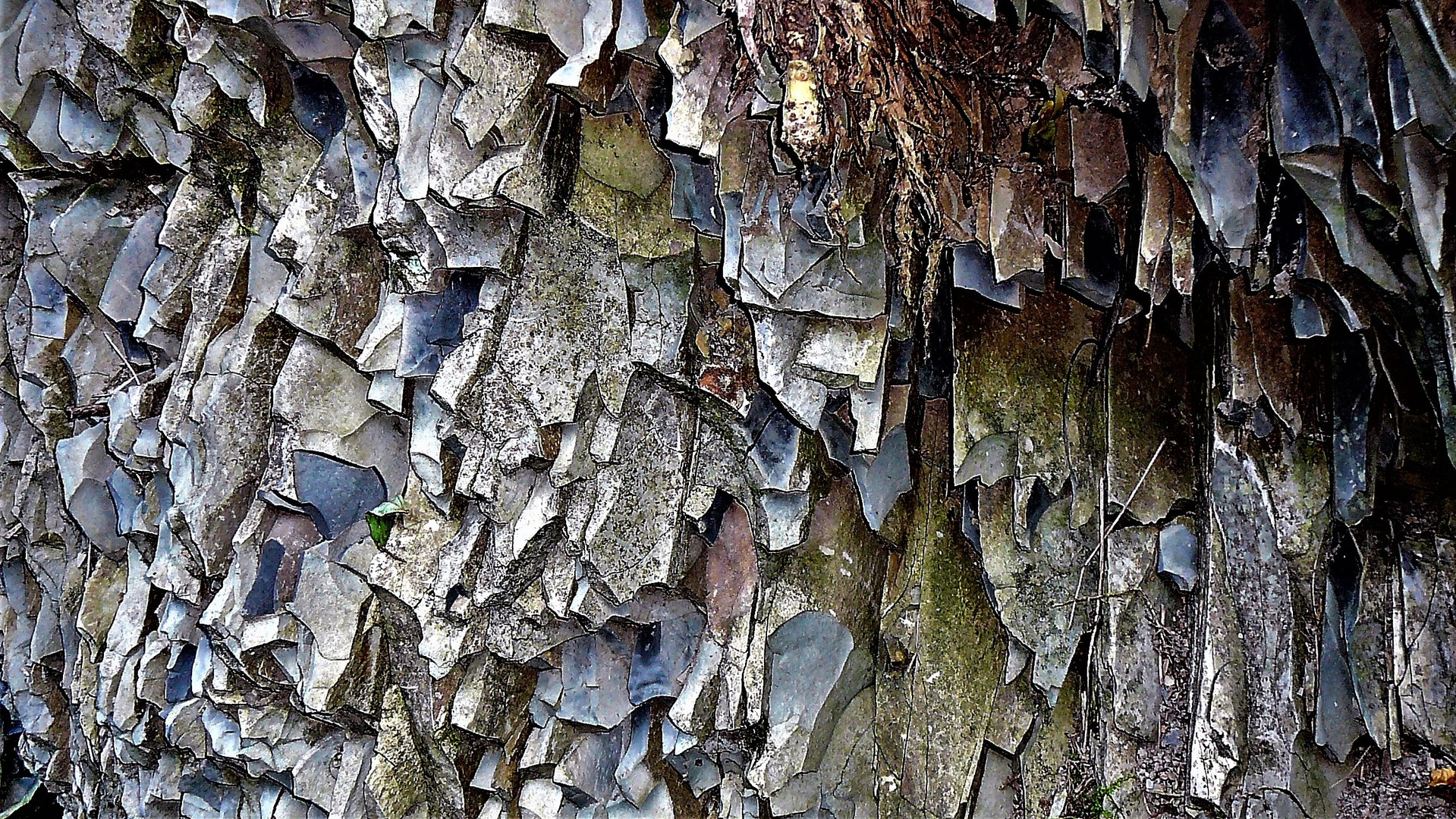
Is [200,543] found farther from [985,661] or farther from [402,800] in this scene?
[985,661]

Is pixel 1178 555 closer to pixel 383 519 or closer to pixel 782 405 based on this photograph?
pixel 782 405

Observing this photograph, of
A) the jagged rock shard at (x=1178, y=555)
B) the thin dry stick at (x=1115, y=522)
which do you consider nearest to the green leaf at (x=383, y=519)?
the thin dry stick at (x=1115, y=522)

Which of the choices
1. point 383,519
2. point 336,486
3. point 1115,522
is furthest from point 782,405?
point 336,486

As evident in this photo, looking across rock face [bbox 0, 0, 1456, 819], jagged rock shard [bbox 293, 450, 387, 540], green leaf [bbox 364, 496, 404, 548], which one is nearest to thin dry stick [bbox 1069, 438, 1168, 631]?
rock face [bbox 0, 0, 1456, 819]

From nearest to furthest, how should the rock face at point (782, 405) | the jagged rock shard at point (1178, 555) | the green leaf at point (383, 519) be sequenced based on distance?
the rock face at point (782, 405) < the jagged rock shard at point (1178, 555) < the green leaf at point (383, 519)

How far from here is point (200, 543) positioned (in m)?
3.14

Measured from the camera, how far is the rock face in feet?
7.44

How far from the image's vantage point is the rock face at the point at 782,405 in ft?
7.44

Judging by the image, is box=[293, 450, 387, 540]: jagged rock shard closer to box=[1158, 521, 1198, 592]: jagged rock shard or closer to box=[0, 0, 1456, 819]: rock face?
box=[0, 0, 1456, 819]: rock face

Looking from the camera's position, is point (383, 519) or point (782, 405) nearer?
point (782, 405)

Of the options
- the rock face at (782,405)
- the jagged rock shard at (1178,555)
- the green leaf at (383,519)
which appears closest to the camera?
the rock face at (782,405)

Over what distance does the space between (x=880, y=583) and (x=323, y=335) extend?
1787mm

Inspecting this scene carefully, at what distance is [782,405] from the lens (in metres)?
2.57

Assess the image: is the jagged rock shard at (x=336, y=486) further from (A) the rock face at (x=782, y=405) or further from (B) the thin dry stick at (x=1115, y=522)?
(B) the thin dry stick at (x=1115, y=522)
